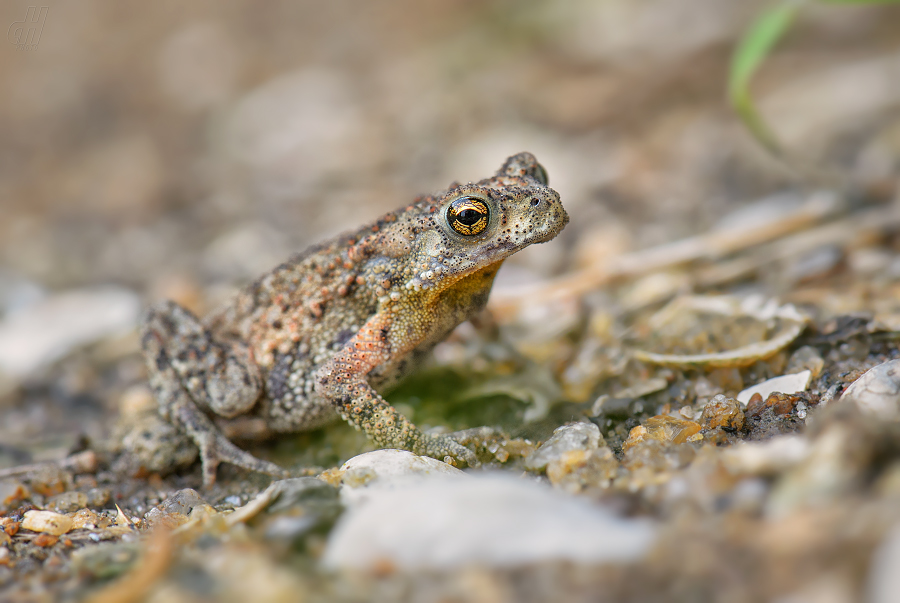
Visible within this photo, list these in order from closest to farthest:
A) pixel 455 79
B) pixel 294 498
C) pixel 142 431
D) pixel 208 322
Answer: pixel 294 498, pixel 142 431, pixel 208 322, pixel 455 79

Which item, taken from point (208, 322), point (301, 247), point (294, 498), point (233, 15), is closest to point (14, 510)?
point (208, 322)

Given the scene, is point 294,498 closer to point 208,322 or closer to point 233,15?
point 208,322

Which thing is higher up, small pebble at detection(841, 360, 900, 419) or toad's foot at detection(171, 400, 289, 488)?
small pebble at detection(841, 360, 900, 419)

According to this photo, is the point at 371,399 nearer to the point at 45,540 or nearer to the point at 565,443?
the point at 565,443

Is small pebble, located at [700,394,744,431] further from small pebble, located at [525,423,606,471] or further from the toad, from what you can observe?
the toad

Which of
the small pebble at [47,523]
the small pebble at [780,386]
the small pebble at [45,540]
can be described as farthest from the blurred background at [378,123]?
the small pebble at [45,540]

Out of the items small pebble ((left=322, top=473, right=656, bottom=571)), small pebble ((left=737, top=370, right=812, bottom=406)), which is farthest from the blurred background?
small pebble ((left=322, top=473, right=656, bottom=571))
